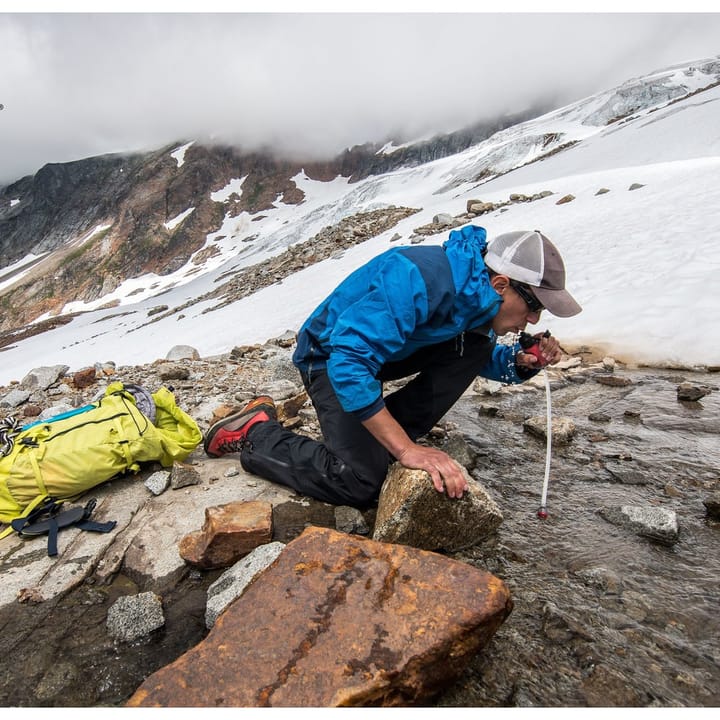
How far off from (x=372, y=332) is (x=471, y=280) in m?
0.76

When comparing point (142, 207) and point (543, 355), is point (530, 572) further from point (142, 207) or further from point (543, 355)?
point (142, 207)

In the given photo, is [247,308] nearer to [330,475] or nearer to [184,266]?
[330,475]

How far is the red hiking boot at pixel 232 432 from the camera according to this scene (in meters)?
4.34

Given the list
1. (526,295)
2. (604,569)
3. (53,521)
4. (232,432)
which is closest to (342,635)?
(604,569)

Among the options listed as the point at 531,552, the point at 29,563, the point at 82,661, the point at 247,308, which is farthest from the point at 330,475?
the point at 247,308

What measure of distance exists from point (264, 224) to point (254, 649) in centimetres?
11471

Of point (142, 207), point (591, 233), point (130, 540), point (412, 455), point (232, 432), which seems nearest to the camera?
point (412, 455)

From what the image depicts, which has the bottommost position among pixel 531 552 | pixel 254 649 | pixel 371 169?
pixel 531 552

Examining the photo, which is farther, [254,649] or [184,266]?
[184,266]

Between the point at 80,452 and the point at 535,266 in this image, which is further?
the point at 80,452

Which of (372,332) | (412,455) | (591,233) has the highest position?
(372,332)

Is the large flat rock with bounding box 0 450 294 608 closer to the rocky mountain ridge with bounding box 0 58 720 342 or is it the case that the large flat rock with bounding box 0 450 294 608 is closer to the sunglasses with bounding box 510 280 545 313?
the sunglasses with bounding box 510 280 545 313

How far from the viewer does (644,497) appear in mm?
3240

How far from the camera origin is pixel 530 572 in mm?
2615
